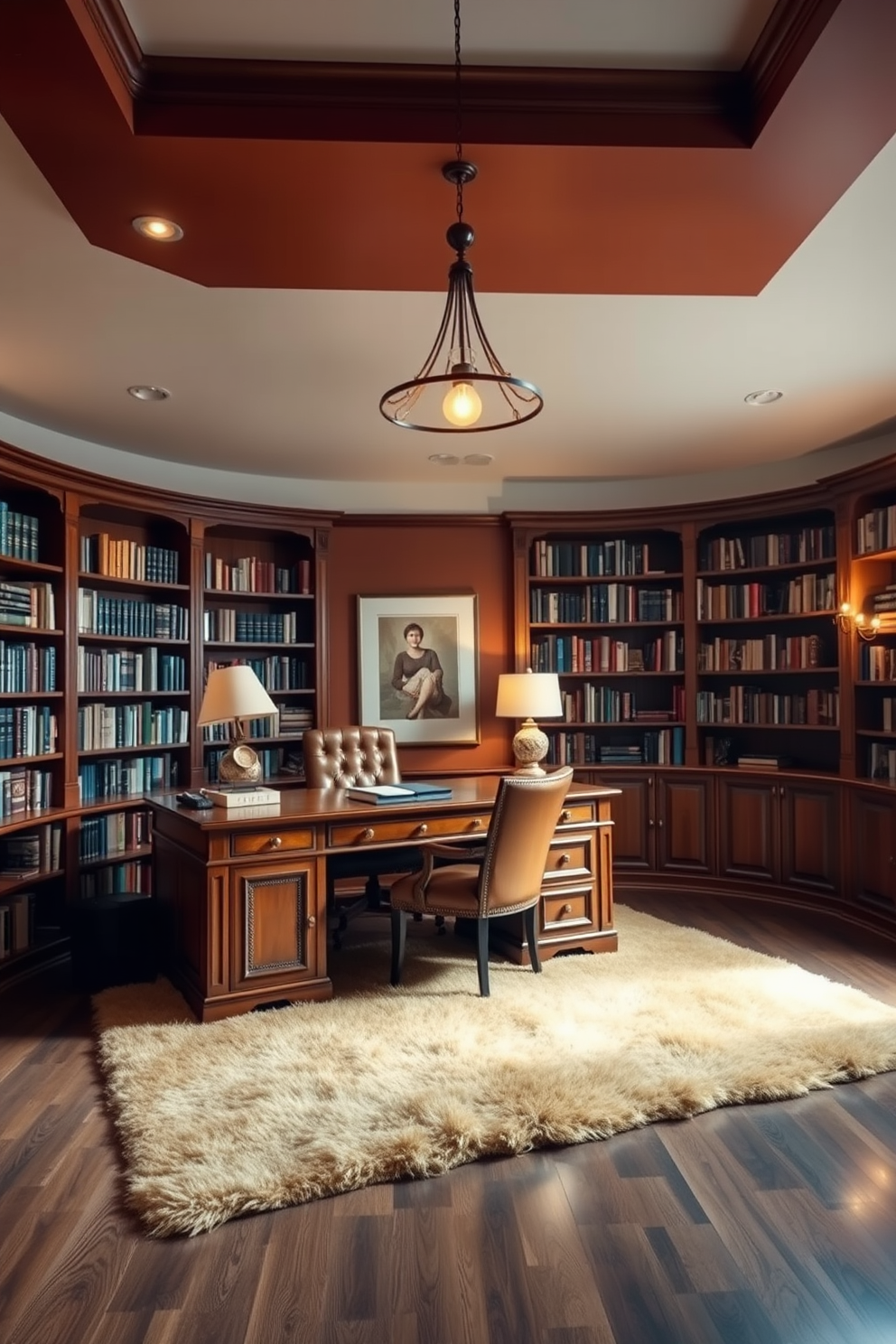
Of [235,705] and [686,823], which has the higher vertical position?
[235,705]

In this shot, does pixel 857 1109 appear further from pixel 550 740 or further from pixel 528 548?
pixel 528 548

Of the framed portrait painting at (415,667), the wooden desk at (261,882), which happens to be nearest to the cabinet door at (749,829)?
the framed portrait painting at (415,667)

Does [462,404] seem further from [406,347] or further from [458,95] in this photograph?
[406,347]

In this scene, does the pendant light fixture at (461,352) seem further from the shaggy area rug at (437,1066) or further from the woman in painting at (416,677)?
the woman in painting at (416,677)

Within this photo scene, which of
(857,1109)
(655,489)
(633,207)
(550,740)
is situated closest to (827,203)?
(633,207)

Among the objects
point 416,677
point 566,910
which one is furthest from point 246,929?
point 416,677

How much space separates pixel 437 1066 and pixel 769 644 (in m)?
3.71

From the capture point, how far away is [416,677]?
5.98m

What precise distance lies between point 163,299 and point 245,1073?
2720 millimetres

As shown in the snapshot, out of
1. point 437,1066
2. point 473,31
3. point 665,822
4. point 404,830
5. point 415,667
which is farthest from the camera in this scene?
point 415,667

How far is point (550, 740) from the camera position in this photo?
6.09 m

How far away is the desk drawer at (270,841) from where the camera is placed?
3.49m

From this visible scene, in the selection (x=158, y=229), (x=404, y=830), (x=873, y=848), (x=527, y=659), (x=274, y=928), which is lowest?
(x=274, y=928)

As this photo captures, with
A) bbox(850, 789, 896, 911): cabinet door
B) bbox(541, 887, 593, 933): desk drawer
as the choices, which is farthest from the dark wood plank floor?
bbox(850, 789, 896, 911): cabinet door
